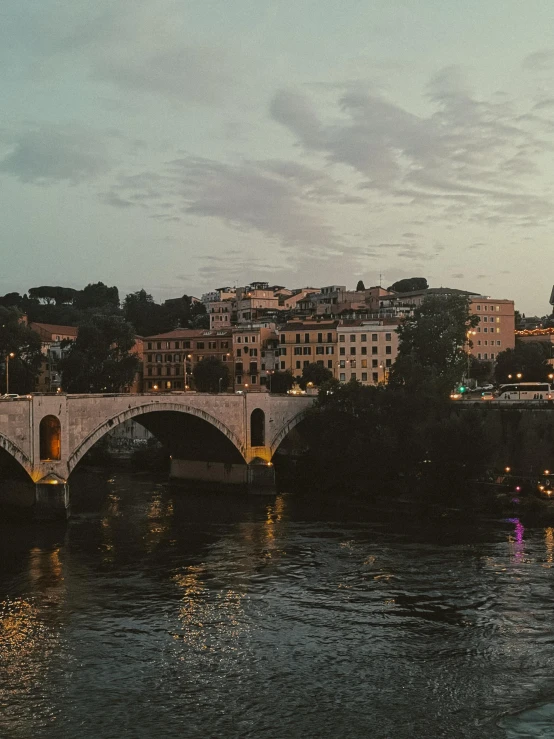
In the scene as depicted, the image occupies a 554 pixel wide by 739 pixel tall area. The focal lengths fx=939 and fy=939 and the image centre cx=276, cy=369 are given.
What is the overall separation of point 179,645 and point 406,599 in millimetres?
6359

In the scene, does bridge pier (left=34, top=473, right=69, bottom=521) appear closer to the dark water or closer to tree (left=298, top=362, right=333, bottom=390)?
the dark water

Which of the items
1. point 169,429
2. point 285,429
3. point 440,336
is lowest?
point 285,429

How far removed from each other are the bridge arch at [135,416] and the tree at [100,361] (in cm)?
2376

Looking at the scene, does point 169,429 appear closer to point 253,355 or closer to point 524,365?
point 253,355

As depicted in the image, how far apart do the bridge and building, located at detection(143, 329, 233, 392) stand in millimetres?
33808

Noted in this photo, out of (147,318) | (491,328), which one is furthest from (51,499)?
(147,318)

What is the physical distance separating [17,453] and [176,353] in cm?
5113

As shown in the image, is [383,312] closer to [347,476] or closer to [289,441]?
[289,441]

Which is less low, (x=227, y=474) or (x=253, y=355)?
(x=253, y=355)

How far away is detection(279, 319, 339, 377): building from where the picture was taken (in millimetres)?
77625

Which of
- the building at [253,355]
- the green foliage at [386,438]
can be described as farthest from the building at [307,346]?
the green foliage at [386,438]

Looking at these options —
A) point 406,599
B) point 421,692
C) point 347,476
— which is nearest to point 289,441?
point 347,476

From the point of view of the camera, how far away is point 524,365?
73.8 metres

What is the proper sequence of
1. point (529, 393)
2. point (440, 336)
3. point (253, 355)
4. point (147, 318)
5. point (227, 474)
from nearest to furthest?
point (227, 474)
point (529, 393)
point (440, 336)
point (253, 355)
point (147, 318)
